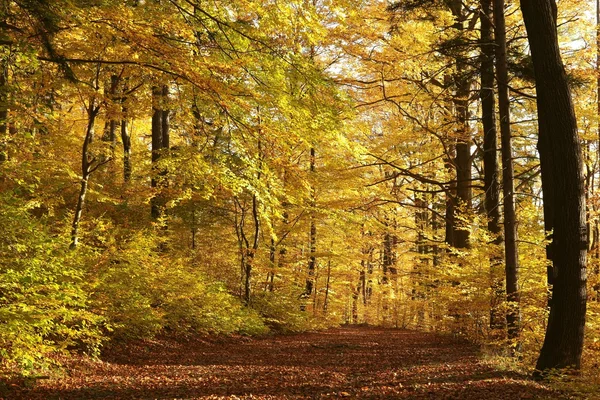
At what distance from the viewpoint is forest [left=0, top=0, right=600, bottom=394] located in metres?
5.86

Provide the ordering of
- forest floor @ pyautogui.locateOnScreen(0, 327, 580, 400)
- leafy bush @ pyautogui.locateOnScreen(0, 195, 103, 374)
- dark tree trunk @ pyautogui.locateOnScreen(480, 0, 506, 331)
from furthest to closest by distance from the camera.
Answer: dark tree trunk @ pyautogui.locateOnScreen(480, 0, 506, 331), forest floor @ pyautogui.locateOnScreen(0, 327, 580, 400), leafy bush @ pyautogui.locateOnScreen(0, 195, 103, 374)

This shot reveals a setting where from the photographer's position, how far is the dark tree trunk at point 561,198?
5781 millimetres

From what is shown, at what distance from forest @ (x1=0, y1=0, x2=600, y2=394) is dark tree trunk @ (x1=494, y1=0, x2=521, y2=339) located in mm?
39

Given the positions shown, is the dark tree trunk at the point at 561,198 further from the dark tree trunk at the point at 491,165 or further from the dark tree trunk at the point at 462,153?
the dark tree trunk at the point at 462,153

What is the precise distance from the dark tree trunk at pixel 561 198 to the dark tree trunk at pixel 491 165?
9.12 ft

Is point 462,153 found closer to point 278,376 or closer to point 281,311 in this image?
point 281,311

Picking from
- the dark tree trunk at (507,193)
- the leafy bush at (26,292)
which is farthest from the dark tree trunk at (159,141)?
the dark tree trunk at (507,193)

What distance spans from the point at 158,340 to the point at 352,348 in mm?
4760

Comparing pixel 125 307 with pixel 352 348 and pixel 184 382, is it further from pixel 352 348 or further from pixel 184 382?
pixel 352 348

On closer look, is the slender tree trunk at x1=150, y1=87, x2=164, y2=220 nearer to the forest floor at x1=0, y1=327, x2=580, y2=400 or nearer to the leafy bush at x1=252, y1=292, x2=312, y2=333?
Result: the forest floor at x1=0, y1=327, x2=580, y2=400

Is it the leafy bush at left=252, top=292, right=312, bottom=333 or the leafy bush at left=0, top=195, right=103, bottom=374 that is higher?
the leafy bush at left=0, top=195, right=103, bottom=374

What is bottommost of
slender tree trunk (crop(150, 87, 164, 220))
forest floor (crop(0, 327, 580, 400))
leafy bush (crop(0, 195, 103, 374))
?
forest floor (crop(0, 327, 580, 400))

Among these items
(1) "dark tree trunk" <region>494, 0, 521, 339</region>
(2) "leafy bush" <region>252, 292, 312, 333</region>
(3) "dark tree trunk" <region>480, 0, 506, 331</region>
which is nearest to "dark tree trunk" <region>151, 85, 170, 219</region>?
(2) "leafy bush" <region>252, 292, 312, 333</region>

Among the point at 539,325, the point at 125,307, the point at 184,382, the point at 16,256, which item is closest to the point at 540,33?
the point at 539,325
